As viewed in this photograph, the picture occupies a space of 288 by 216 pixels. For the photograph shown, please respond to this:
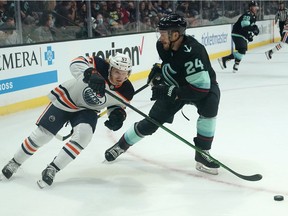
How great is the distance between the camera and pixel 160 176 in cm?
332

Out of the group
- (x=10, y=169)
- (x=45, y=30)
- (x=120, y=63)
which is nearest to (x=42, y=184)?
(x=10, y=169)

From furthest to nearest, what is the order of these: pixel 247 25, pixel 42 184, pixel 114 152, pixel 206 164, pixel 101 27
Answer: pixel 247 25, pixel 101 27, pixel 114 152, pixel 206 164, pixel 42 184

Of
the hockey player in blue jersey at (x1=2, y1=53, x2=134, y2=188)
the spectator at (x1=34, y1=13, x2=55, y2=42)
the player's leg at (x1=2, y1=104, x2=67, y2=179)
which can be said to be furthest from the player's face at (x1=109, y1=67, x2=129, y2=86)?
the spectator at (x1=34, y1=13, x2=55, y2=42)

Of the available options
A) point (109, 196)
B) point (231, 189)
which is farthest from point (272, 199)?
point (109, 196)

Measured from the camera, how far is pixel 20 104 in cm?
540

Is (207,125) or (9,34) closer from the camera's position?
(207,125)

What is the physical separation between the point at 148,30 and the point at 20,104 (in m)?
3.16

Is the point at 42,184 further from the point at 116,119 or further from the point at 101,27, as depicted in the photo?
the point at 101,27

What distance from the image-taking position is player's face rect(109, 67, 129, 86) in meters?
3.02

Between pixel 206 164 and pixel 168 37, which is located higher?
pixel 168 37

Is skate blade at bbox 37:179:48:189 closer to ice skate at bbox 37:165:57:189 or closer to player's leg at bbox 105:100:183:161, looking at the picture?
ice skate at bbox 37:165:57:189

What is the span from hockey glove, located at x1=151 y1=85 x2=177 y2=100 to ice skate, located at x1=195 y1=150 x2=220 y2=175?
468 mm

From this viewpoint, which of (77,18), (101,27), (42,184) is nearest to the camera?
(42,184)

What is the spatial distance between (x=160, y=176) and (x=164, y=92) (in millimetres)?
579
